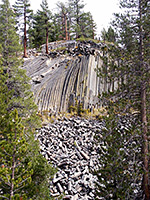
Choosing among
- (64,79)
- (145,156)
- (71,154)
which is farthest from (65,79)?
(145,156)

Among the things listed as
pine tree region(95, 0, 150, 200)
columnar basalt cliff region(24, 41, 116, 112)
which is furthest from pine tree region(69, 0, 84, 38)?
pine tree region(95, 0, 150, 200)

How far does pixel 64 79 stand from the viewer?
1644 cm

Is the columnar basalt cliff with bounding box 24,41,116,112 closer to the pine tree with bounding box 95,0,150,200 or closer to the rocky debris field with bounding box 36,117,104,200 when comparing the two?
the rocky debris field with bounding box 36,117,104,200

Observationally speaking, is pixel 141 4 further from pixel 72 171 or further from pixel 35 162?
pixel 72 171

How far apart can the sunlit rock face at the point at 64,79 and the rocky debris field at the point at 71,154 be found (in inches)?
93.0

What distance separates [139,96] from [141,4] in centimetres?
377

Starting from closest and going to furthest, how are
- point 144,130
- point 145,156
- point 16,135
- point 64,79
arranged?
1. point 16,135
2. point 145,156
3. point 144,130
4. point 64,79

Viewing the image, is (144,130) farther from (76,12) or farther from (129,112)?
(76,12)

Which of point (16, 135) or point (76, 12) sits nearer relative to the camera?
point (16, 135)

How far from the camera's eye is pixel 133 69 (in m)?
7.20

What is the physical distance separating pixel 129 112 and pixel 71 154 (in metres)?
5.32

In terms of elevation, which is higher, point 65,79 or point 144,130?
point 65,79

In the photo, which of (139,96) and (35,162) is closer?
(35,162)

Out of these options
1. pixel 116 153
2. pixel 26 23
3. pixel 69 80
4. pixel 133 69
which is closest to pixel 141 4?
pixel 133 69
